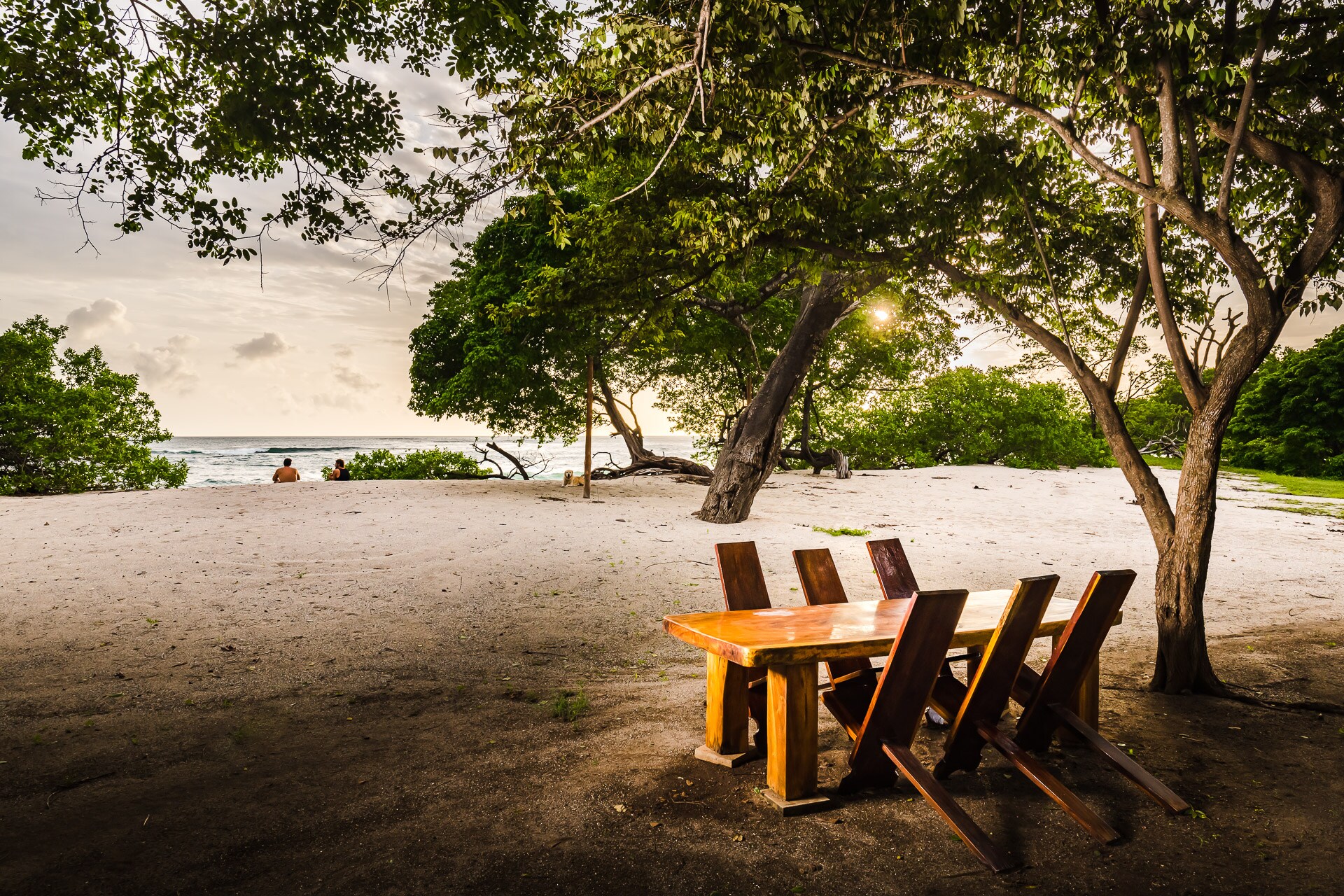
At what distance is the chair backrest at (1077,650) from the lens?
3.28 m

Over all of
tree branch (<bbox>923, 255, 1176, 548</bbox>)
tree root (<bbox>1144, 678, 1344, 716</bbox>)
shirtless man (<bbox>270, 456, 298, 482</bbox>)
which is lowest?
tree root (<bbox>1144, 678, 1344, 716</bbox>)

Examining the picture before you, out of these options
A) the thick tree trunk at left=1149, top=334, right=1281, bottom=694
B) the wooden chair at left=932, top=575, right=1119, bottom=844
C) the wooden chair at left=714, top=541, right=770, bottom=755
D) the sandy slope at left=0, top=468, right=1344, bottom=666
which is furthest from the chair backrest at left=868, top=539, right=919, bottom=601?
the sandy slope at left=0, top=468, right=1344, bottom=666

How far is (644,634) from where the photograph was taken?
6.22 metres

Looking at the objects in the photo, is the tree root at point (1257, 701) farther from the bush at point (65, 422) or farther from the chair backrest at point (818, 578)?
the bush at point (65, 422)

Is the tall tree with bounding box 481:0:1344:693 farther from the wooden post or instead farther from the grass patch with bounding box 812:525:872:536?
the wooden post

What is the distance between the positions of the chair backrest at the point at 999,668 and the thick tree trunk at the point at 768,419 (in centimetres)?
911

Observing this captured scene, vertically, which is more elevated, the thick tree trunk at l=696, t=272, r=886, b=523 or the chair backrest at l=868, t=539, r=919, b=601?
the thick tree trunk at l=696, t=272, r=886, b=523

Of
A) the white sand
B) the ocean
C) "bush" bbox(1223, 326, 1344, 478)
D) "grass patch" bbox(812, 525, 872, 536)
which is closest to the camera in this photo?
the white sand

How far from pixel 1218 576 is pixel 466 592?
9.12 meters

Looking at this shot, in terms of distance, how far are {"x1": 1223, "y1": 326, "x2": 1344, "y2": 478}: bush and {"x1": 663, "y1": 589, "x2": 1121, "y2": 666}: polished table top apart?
128ft

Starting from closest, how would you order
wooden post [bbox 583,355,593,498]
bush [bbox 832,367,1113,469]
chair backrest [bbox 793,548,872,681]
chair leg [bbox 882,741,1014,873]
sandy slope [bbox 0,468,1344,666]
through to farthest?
chair leg [bbox 882,741,1014,873] < chair backrest [bbox 793,548,872,681] < sandy slope [bbox 0,468,1344,666] < wooden post [bbox 583,355,593,498] < bush [bbox 832,367,1113,469]

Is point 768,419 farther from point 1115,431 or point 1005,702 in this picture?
point 1005,702

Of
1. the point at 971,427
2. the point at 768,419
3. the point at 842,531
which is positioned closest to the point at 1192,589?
the point at 842,531

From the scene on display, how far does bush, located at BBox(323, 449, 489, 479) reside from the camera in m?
20.0
